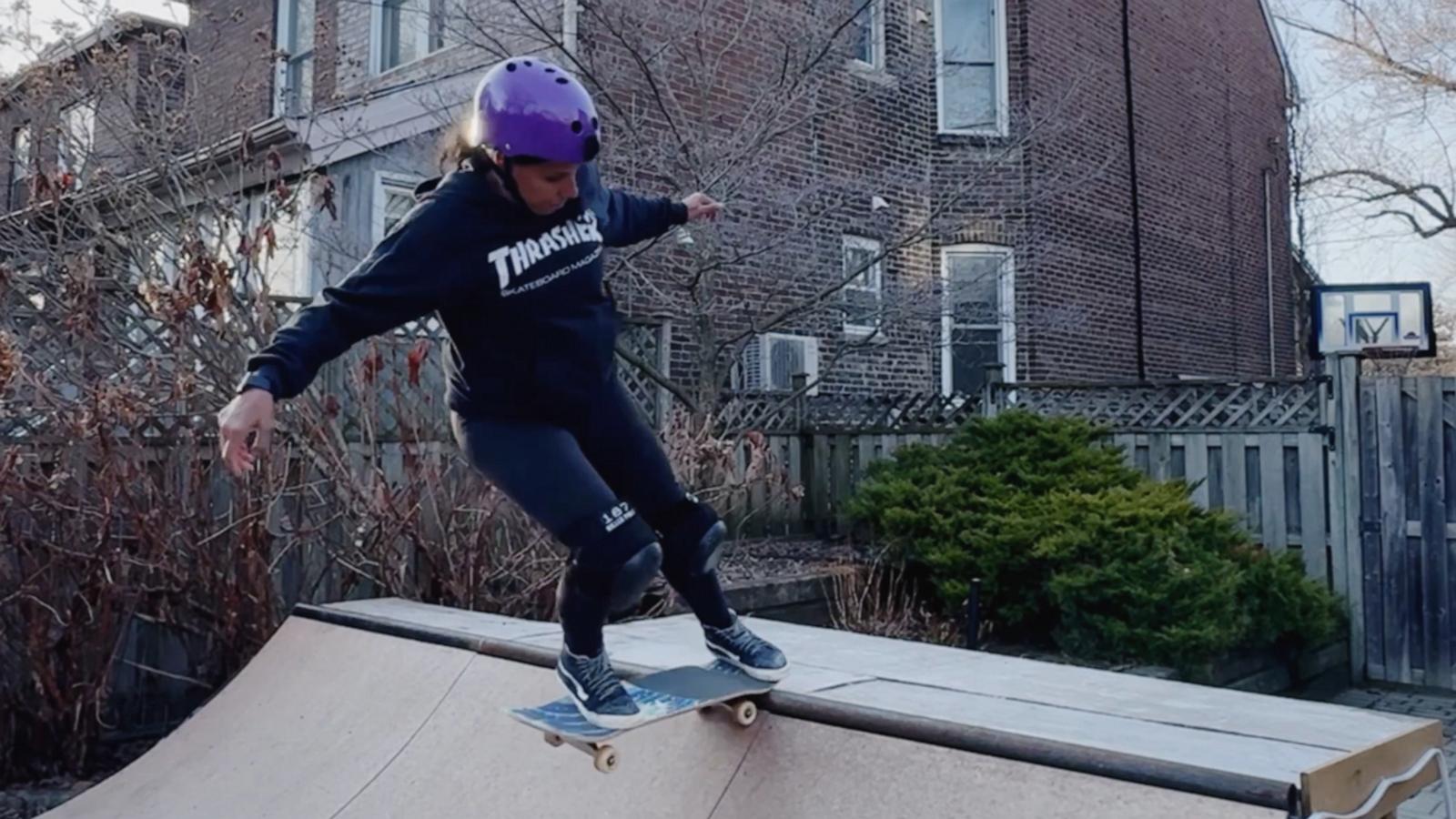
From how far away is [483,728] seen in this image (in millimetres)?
4082

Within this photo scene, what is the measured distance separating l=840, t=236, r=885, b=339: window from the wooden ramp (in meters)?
4.78

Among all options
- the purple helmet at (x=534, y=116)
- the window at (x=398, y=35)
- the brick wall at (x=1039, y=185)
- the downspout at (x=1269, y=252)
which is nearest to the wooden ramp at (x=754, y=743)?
the purple helmet at (x=534, y=116)

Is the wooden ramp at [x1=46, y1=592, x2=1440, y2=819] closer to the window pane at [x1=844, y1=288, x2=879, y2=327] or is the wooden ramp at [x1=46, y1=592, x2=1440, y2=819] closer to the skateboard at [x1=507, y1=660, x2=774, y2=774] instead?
the skateboard at [x1=507, y1=660, x2=774, y2=774]

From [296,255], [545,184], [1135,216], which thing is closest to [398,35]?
[296,255]

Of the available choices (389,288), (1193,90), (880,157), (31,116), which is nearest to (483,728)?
(389,288)

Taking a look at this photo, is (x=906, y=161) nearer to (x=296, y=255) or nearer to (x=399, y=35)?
(x=399, y=35)

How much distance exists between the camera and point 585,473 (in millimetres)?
3107

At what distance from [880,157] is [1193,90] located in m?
7.10

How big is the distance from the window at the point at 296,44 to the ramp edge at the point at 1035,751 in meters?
10.8

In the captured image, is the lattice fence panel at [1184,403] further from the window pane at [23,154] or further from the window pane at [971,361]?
the window pane at [23,154]

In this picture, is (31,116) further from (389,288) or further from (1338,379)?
(1338,379)

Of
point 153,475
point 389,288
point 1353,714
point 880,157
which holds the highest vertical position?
point 880,157

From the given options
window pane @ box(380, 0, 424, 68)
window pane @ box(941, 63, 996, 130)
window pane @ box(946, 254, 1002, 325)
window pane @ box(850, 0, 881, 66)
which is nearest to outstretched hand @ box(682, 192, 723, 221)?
window pane @ box(850, 0, 881, 66)

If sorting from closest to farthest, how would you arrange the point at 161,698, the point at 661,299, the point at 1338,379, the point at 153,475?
the point at 153,475 < the point at 161,698 < the point at 1338,379 < the point at 661,299
